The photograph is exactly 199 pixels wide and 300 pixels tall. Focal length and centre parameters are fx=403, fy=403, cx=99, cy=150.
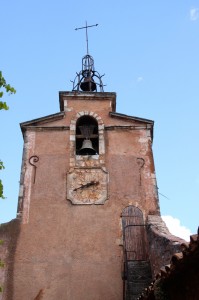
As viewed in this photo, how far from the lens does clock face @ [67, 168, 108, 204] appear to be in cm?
1014

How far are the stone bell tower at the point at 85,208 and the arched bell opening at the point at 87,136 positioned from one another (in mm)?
29

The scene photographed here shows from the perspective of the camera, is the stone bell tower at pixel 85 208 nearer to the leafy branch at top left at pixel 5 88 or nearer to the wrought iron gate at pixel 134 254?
the wrought iron gate at pixel 134 254

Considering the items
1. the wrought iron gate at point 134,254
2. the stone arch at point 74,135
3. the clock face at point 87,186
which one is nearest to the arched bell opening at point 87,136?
the stone arch at point 74,135

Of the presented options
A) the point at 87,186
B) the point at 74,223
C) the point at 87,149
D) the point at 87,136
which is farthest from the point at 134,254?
the point at 87,136

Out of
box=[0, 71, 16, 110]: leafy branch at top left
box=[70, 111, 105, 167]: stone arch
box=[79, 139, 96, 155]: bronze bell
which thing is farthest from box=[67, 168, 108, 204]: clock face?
box=[0, 71, 16, 110]: leafy branch at top left

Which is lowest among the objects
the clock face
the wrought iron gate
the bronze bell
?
the wrought iron gate

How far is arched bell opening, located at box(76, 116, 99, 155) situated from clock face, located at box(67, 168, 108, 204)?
0.77m

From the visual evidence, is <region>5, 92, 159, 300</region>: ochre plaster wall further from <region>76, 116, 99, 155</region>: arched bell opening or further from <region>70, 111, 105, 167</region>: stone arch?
<region>76, 116, 99, 155</region>: arched bell opening

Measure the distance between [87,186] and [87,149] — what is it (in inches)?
50.6

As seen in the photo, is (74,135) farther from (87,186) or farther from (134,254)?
(134,254)

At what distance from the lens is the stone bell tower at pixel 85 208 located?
8.95 metres

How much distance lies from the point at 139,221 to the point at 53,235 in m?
2.12

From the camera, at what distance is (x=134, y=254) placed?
367 inches

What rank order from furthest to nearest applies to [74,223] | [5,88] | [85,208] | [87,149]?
[87,149], [85,208], [74,223], [5,88]
